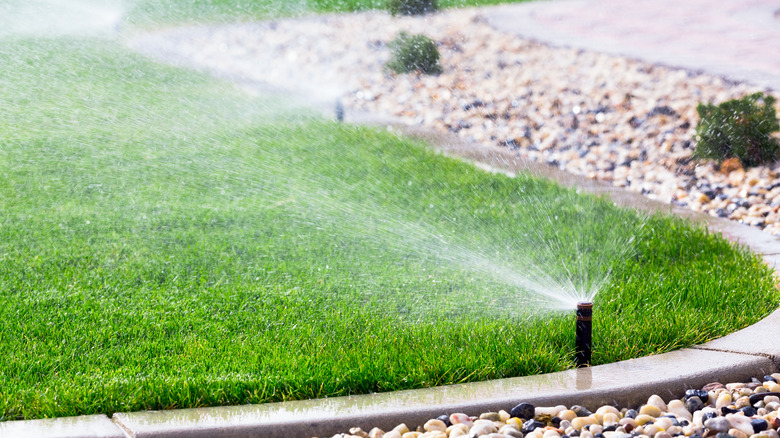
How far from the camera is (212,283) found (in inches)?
153

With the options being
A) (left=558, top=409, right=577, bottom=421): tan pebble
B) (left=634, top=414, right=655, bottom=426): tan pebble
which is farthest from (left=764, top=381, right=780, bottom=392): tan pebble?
(left=558, top=409, right=577, bottom=421): tan pebble

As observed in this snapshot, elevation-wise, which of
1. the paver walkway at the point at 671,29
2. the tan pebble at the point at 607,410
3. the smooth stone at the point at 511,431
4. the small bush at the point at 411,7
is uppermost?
the small bush at the point at 411,7

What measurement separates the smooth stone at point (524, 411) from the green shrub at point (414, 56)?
7.54m

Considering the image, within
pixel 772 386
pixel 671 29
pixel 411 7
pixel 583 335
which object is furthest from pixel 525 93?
pixel 411 7

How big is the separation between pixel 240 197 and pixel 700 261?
263cm

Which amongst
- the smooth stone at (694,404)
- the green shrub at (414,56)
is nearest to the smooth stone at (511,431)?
the smooth stone at (694,404)

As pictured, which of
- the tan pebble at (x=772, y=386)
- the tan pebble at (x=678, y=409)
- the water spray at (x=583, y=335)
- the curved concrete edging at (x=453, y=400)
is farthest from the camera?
the water spray at (x=583, y=335)

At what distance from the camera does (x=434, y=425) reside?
8.56 ft

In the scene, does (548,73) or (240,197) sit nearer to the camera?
(240,197)

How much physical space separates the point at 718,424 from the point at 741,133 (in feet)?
12.9

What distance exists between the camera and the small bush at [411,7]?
15156 mm

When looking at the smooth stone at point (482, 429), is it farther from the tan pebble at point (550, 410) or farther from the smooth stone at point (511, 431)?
the tan pebble at point (550, 410)

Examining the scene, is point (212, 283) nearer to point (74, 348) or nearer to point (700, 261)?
point (74, 348)

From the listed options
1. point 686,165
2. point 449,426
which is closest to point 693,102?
point 686,165
